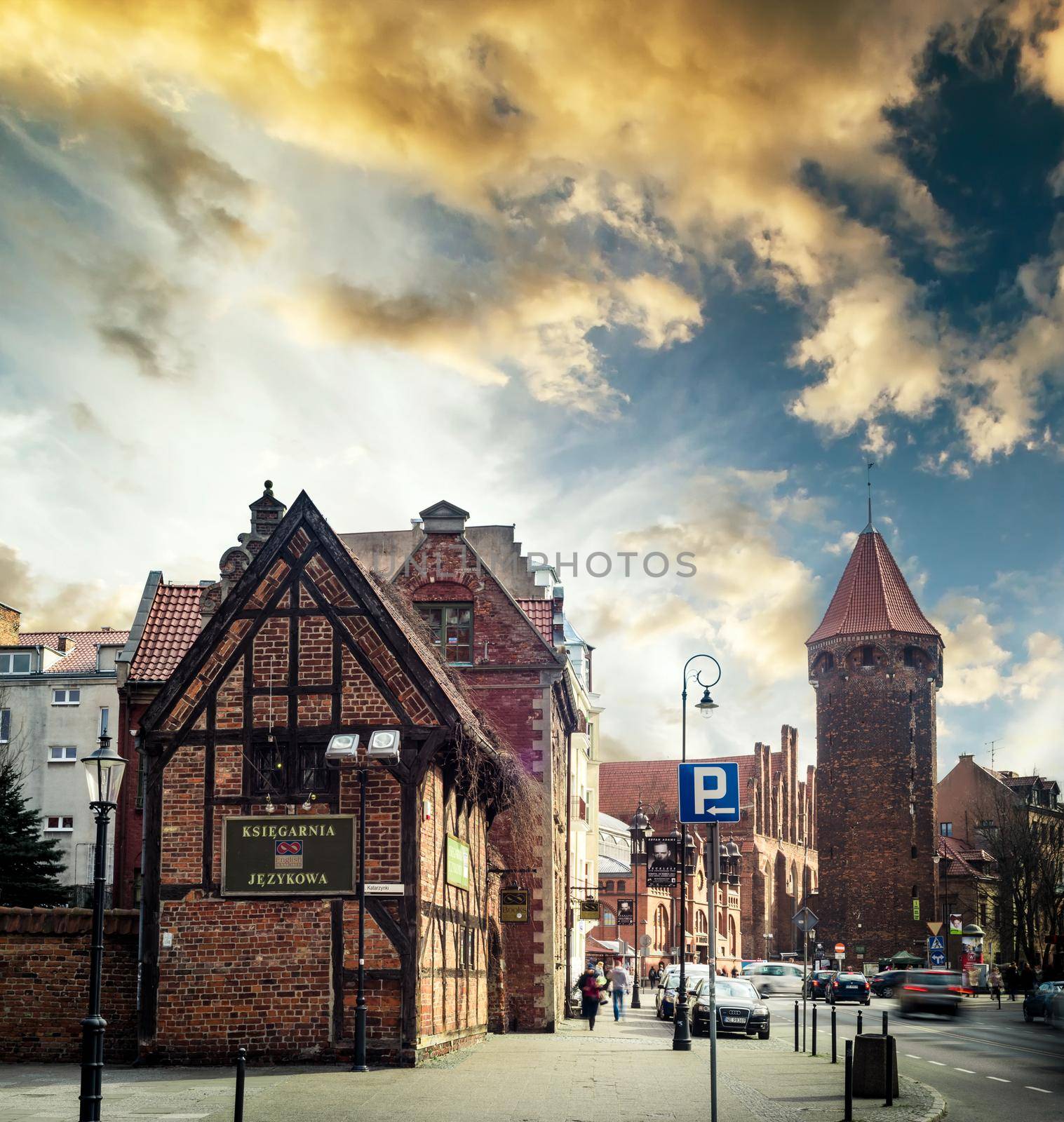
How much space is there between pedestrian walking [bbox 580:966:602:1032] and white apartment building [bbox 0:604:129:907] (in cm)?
2261

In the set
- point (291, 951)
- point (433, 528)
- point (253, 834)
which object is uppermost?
point (433, 528)

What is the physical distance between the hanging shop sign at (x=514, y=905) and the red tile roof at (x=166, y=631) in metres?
10.1

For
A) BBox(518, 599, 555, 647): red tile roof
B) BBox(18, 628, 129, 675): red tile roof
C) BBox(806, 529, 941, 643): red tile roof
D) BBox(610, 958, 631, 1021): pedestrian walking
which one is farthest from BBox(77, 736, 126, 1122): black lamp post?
BBox(806, 529, 941, 643): red tile roof

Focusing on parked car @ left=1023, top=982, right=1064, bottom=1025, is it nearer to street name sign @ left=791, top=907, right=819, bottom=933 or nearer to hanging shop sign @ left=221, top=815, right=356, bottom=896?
street name sign @ left=791, top=907, right=819, bottom=933

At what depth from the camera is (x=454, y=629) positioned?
36.1 meters

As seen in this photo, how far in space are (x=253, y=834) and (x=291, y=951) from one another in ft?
6.47

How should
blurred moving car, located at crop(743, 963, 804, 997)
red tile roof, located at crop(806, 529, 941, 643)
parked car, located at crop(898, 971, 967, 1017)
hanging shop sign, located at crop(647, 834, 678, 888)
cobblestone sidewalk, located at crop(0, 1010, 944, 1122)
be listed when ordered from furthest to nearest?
red tile roof, located at crop(806, 529, 941, 643)
blurred moving car, located at crop(743, 963, 804, 997)
parked car, located at crop(898, 971, 967, 1017)
hanging shop sign, located at crop(647, 834, 678, 888)
cobblestone sidewalk, located at crop(0, 1010, 944, 1122)

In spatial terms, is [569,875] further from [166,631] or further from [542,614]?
[166,631]

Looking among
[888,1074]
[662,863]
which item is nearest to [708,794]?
[888,1074]

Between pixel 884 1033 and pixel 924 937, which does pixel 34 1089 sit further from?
pixel 924 937

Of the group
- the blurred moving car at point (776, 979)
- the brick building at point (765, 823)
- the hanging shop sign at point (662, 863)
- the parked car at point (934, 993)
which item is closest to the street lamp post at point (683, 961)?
the hanging shop sign at point (662, 863)

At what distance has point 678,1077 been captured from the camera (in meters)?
22.5

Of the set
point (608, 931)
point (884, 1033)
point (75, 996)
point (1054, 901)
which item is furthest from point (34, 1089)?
point (608, 931)

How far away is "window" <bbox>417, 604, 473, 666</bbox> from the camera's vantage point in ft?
118
